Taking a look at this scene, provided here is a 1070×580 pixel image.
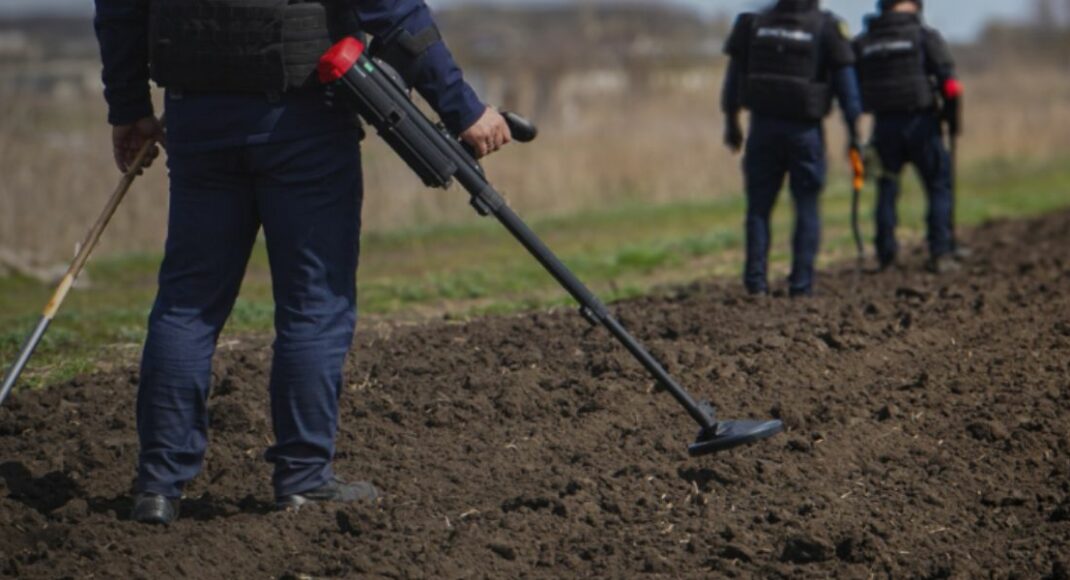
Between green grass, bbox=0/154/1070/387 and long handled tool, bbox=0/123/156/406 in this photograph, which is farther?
green grass, bbox=0/154/1070/387

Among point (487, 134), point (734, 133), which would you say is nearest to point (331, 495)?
point (487, 134)

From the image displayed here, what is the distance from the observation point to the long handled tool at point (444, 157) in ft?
15.7

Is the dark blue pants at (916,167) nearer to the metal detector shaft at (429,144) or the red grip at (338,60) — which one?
the metal detector shaft at (429,144)

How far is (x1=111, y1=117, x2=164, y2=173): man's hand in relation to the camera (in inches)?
210

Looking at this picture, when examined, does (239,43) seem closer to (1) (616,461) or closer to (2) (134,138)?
(2) (134,138)

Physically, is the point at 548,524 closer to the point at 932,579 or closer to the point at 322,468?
the point at 322,468

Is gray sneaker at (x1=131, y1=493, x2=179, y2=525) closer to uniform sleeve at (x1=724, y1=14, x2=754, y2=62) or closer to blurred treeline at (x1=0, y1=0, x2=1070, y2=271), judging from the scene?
uniform sleeve at (x1=724, y1=14, x2=754, y2=62)

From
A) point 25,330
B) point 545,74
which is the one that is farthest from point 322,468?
point 545,74

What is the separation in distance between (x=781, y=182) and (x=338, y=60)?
5.43m

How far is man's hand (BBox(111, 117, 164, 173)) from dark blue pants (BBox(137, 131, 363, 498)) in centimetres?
37

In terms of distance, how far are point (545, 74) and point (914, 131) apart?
1380cm

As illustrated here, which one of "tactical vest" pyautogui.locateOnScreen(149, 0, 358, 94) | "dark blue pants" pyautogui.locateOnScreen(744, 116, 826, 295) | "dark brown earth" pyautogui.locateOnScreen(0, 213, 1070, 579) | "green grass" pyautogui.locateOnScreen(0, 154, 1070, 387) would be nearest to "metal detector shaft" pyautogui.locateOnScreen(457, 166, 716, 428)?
"dark brown earth" pyautogui.locateOnScreen(0, 213, 1070, 579)

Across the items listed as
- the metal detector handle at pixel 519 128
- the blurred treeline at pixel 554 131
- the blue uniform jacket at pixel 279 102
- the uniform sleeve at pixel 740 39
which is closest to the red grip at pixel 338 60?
the blue uniform jacket at pixel 279 102

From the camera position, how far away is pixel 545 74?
25.0 m
